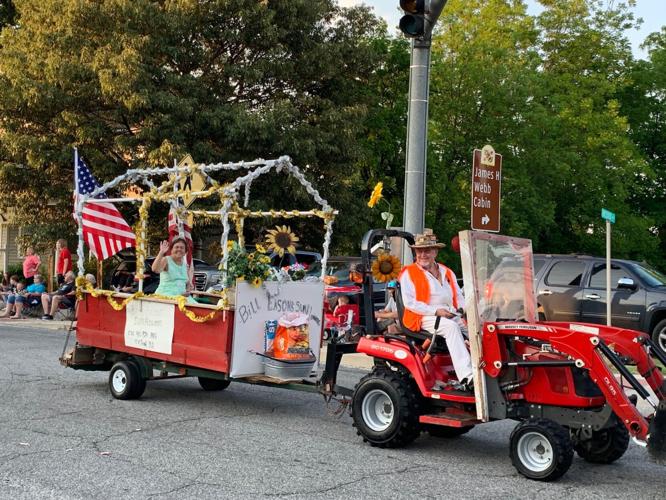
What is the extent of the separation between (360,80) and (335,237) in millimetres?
5496

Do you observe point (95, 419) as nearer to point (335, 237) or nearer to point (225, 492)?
point (225, 492)

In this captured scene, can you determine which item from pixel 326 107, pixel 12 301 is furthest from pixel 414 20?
pixel 326 107

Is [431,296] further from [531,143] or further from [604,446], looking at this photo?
[531,143]

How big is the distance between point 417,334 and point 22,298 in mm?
15496

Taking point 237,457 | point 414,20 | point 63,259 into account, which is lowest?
point 237,457

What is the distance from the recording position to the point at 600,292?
53.0 ft

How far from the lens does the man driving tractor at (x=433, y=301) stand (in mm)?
7066

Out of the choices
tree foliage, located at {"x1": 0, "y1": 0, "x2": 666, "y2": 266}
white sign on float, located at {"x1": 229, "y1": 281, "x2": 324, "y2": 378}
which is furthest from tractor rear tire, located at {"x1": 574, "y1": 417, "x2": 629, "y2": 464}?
tree foliage, located at {"x1": 0, "y1": 0, "x2": 666, "y2": 266}

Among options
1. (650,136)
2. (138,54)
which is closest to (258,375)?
(138,54)

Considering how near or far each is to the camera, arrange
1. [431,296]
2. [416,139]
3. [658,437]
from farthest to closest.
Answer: [416,139] < [431,296] < [658,437]

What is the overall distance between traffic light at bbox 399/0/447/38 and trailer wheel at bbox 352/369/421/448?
510 centimetres

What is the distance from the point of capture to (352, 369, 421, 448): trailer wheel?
7172mm

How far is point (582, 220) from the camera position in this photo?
33.7m

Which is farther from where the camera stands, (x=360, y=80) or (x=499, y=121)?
(x=499, y=121)
